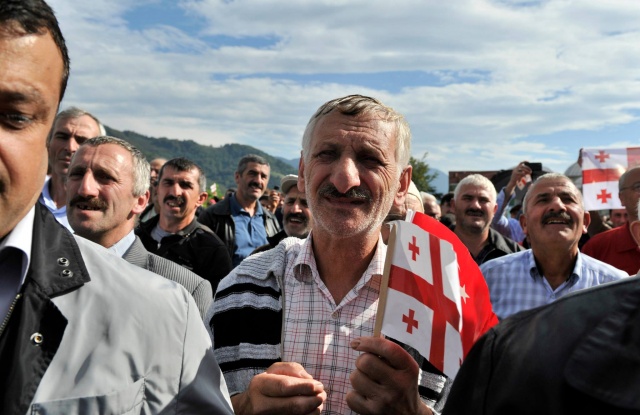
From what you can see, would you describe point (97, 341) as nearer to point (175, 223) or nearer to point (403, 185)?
point (403, 185)

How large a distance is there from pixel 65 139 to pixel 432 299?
345cm

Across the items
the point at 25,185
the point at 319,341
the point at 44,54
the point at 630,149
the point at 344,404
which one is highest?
the point at 630,149

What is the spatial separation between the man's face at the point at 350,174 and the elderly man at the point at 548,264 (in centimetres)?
200

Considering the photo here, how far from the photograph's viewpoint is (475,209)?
5.93 meters

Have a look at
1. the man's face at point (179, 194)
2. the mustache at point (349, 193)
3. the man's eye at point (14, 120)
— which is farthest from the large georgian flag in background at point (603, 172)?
the man's eye at point (14, 120)

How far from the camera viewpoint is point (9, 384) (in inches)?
45.2

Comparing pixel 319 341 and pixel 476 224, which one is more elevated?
pixel 476 224

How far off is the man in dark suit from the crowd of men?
0.01 metres

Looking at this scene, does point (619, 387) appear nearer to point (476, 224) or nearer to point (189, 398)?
point (189, 398)

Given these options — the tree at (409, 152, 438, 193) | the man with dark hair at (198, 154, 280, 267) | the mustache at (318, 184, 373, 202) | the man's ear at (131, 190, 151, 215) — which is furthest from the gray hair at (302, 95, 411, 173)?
the tree at (409, 152, 438, 193)

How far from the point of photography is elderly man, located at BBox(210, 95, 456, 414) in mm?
2164

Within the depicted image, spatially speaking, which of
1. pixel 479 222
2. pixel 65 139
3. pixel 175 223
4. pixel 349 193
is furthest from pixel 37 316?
pixel 479 222

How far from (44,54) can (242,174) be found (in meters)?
6.33

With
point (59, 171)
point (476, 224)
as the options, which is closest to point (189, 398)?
point (59, 171)
